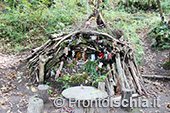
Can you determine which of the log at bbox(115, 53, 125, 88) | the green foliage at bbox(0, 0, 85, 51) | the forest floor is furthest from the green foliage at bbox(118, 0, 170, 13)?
the log at bbox(115, 53, 125, 88)

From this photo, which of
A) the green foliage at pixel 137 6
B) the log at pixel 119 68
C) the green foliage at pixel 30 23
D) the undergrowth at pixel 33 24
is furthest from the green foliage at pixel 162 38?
the green foliage at pixel 137 6

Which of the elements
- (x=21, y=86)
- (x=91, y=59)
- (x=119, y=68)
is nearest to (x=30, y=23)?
(x=21, y=86)


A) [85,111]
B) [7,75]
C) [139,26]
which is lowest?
[85,111]

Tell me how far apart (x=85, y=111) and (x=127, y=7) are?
13.7 meters

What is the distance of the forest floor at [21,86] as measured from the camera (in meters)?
4.04

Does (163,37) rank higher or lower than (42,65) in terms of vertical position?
higher

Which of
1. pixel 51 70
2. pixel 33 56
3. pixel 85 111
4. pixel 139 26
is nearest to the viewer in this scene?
pixel 85 111

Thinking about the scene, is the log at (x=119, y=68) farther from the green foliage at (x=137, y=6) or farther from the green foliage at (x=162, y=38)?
the green foliage at (x=137, y=6)

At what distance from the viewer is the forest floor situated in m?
4.04

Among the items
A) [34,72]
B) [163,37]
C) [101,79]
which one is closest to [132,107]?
[101,79]

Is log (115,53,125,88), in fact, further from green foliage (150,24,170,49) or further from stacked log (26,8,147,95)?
green foliage (150,24,170,49)

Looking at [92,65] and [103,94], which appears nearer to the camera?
[103,94]

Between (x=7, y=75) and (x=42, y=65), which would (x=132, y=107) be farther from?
(x=7, y=75)

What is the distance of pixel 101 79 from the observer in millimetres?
4879
